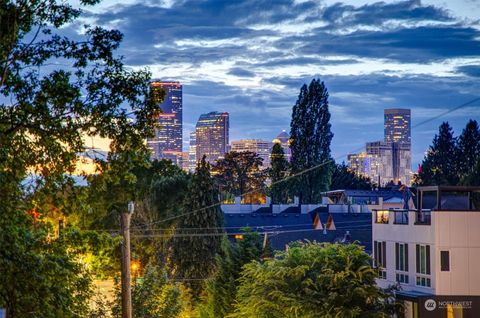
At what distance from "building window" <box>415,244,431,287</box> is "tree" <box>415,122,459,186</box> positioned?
82.7 m

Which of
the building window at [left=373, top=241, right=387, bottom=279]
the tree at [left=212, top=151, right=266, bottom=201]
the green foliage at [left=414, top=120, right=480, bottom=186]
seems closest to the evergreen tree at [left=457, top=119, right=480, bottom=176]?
the green foliage at [left=414, top=120, right=480, bottom=186]

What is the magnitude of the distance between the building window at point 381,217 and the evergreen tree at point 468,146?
272ft

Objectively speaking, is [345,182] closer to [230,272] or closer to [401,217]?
[401,217]

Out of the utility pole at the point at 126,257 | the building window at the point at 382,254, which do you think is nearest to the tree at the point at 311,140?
the building window at the point at 382,254

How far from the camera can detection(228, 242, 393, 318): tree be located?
3294cm

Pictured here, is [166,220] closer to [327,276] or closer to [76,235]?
[327,276]

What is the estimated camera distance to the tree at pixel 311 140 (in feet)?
333

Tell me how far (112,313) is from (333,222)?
108 feet

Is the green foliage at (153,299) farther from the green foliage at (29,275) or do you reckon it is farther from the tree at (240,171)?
the tree at (240,171)

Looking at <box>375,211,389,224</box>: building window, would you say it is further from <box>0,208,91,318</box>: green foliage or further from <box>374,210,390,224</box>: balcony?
<box>0,208,91,318</box>: green foliage

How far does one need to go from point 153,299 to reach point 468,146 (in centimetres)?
9665

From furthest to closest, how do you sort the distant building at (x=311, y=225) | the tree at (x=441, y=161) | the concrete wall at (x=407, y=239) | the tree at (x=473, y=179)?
the tree at (x=441, y=161) < the tree at (x=473, y=179) < the distant building at (x=311, y=225) < the concrete wall at (x=407, y=239)

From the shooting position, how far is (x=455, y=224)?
3591cm

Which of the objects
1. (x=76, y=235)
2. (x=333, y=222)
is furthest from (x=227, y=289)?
(x=333, y=222)
